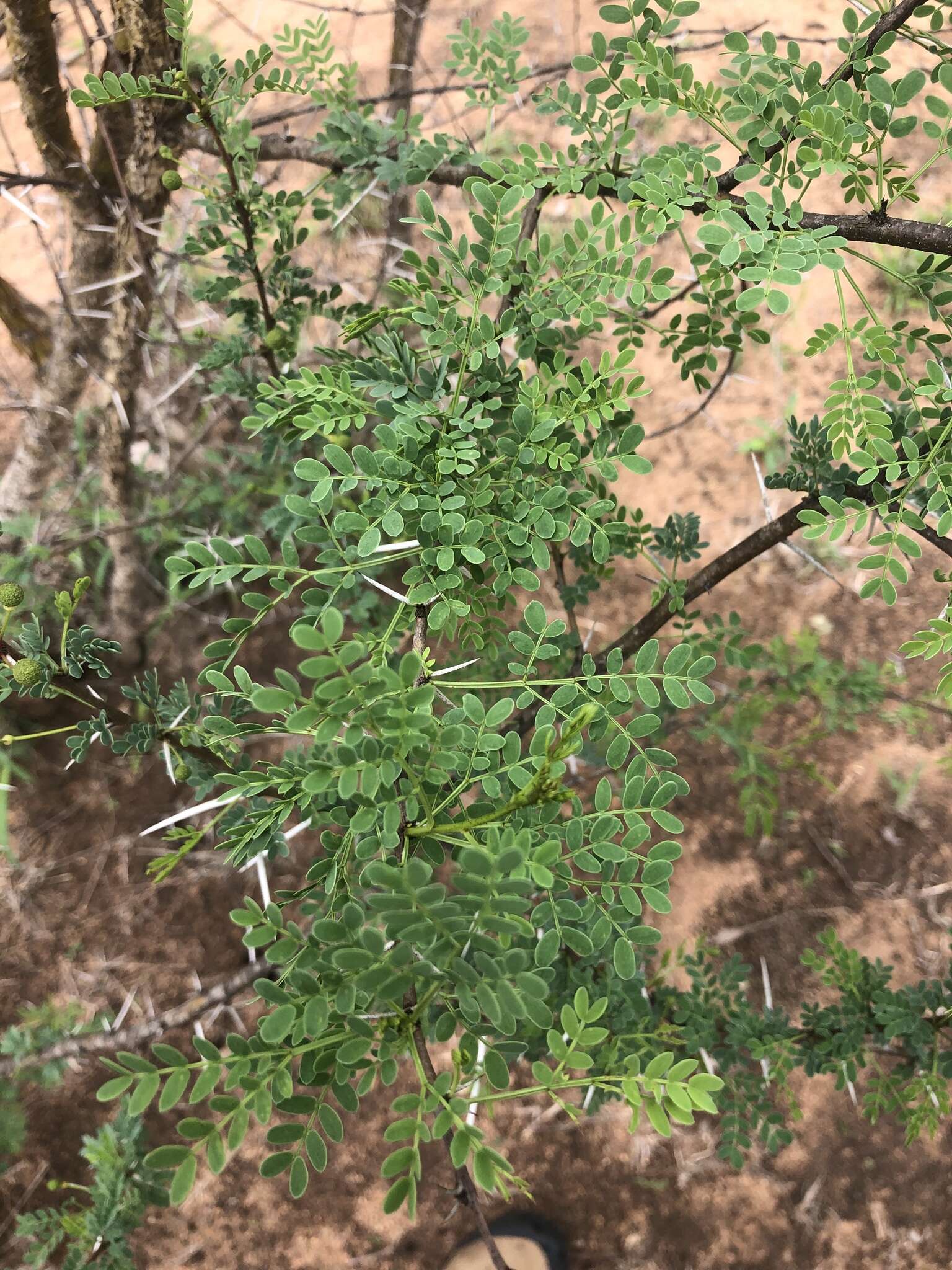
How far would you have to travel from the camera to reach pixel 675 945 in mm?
2566

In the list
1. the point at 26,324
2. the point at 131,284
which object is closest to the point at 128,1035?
the point at 131,284

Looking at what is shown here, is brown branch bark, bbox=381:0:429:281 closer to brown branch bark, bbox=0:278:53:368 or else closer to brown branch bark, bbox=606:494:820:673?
brown branch bark, bbox=0:278:53:368

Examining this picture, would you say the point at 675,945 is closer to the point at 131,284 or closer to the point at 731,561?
the point at 731,561

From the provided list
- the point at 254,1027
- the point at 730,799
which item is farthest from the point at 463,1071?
the point at 730,799

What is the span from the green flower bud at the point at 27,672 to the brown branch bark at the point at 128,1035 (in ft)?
3.60

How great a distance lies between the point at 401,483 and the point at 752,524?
2597 millimetres

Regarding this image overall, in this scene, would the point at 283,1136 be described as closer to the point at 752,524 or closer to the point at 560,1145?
the point at 560,1145

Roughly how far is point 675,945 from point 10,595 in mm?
2290

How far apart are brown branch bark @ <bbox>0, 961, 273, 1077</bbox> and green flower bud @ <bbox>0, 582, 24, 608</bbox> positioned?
3.89ft

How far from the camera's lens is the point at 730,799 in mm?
2738

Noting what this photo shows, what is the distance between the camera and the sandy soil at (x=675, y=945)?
2227 mm

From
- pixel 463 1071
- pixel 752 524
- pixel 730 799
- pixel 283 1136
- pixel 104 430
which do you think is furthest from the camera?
pixel 752 524

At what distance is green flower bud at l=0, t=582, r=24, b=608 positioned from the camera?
881mm

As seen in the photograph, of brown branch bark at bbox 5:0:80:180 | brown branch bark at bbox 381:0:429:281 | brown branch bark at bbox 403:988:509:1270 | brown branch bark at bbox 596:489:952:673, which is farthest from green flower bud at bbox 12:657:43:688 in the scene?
brown branch bark at bbox 381:0:429:281
